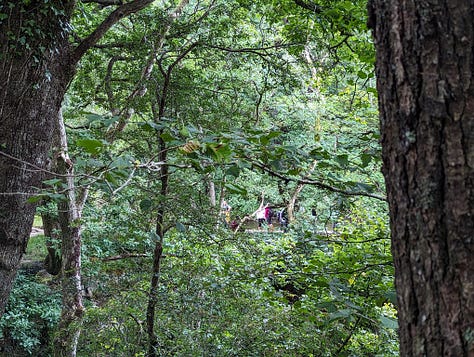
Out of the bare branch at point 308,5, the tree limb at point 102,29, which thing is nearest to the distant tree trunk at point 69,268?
the tree limb at point 102,29

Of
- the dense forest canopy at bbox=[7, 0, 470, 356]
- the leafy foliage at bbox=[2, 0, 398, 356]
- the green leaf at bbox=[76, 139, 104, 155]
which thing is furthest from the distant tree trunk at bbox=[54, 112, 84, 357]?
the green leaf at bbox=[76, 139, 104, 155]

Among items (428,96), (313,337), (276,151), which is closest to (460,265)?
(428,96)

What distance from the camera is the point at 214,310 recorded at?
3.71 metres

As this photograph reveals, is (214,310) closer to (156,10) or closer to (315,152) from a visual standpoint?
(315,152)

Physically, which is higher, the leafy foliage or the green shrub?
the leafy foliage

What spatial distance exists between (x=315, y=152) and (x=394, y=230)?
899 mm

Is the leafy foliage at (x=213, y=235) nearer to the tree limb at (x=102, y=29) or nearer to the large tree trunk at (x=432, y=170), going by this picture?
the tree limb at (x=102, y=29)

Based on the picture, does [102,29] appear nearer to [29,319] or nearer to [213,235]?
[213,235]

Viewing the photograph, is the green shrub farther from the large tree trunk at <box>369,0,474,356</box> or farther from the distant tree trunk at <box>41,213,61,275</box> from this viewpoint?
the large tree trunk at <box>369,0,474,356</box>

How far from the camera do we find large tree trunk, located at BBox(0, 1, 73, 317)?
9.10 ft

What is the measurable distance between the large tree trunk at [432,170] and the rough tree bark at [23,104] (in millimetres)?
2479

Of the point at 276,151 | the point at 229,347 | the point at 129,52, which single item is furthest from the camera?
the point at 129,52

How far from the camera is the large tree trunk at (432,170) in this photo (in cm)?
68

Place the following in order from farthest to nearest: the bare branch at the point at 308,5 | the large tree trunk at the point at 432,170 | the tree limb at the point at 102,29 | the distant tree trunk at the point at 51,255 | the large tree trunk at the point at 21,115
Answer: the distant tree trunk at the point at 51,255
the bare branch at the point at 308,5
the tree limb at the point at 102,29
the large tree trunk at the point at 21,115
the large tree trunk at the point at 432,170
